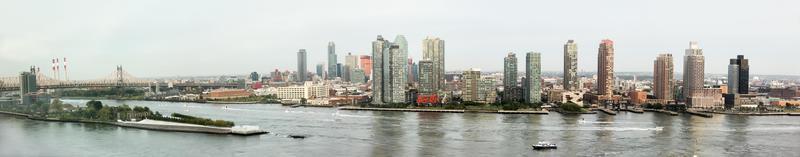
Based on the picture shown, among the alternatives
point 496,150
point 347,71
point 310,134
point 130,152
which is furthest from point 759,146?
point 347,71

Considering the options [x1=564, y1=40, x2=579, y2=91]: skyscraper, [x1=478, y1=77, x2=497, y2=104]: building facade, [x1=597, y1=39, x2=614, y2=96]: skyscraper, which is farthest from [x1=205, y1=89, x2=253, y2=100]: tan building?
[x1=597, y1=39, x2=614, y2=96]: skyscraper

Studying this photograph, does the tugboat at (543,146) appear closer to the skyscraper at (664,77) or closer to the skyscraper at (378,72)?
the skyscraper at (378,72)

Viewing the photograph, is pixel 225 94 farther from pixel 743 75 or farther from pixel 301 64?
pixel 301 64

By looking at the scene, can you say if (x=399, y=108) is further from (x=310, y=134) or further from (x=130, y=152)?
(x=130, y=152)

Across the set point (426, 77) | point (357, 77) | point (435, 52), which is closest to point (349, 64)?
point (357, 77)

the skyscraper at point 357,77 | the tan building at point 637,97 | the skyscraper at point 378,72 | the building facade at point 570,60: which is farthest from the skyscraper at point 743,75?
the skyscraper at point 357,77
